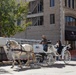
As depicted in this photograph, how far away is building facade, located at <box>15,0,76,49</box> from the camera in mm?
37844

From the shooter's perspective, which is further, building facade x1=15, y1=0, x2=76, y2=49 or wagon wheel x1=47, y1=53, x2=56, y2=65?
building facade x1=15, y1=0, x2=76, y2=49

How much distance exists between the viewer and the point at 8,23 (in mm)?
30156

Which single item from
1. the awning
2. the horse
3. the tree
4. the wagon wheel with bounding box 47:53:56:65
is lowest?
the wagon wheel with bounding box 47:53:56:65

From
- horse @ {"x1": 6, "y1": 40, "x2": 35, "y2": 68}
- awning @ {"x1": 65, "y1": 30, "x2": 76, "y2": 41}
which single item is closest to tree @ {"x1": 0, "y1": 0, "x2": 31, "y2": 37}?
awning @ {"x1": 65, "y1": 30, "x2": 76, "y2": 41}

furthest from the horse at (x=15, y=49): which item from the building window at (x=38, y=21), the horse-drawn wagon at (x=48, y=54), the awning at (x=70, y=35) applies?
the building window at (x=38, y=21)

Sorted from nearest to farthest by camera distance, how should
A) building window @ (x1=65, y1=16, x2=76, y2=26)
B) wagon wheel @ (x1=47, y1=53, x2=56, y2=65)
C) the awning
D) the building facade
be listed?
wagon wheel @ (x1=47, y1=53, x2=56, y2=65) → the building facade → the awning → building window @ (x1=65, y1=16, x2=76, y2=26)

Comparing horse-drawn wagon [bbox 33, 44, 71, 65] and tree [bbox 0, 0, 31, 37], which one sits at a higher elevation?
tree [bbox 0, 0, 31, 37]

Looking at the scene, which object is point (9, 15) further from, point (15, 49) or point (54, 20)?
point (15, 49)

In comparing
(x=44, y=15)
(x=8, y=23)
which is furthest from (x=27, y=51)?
(x=44, y=15)

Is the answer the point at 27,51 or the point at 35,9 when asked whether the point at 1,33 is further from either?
the point at 27,51

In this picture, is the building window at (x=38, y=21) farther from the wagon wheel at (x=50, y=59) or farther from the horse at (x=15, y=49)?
the horse at (x=15, y=49)

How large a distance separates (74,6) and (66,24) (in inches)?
141

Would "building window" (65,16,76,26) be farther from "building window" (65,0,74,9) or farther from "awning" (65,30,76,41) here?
"building window" (65,0,74,9)

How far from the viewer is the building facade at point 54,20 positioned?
37844mm
